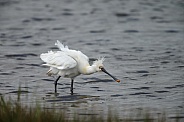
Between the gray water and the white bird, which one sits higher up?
the white bird

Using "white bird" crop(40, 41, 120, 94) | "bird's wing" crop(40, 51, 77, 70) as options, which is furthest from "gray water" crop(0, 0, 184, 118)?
"bird's wing" crop(40, 51, 77, 70)

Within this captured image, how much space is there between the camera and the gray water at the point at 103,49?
12398mm

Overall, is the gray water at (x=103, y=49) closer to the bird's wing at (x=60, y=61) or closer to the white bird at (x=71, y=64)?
the white bird at (x=71, y=64)

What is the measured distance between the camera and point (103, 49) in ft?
63.9

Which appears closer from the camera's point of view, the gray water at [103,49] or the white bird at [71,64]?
the gray water at [103,49]

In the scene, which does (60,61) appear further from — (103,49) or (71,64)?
(103,49)

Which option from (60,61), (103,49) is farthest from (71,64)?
(103,49)

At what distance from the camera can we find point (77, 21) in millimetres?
25469

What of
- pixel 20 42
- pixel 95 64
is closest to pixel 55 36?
pixel 20 42

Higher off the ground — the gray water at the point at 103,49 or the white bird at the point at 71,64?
the white bird at the point at 71,64

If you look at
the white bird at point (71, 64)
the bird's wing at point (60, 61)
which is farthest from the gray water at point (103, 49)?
the bird's wing at point (60, 61)

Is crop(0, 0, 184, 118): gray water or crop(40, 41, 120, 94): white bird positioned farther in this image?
crop(40, 41, 120, 94): white bird

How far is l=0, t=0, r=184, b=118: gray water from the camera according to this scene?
12.4 meters

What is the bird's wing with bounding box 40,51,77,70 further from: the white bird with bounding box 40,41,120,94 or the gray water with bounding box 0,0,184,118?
the gray water with bounding box 0,0,184,118
